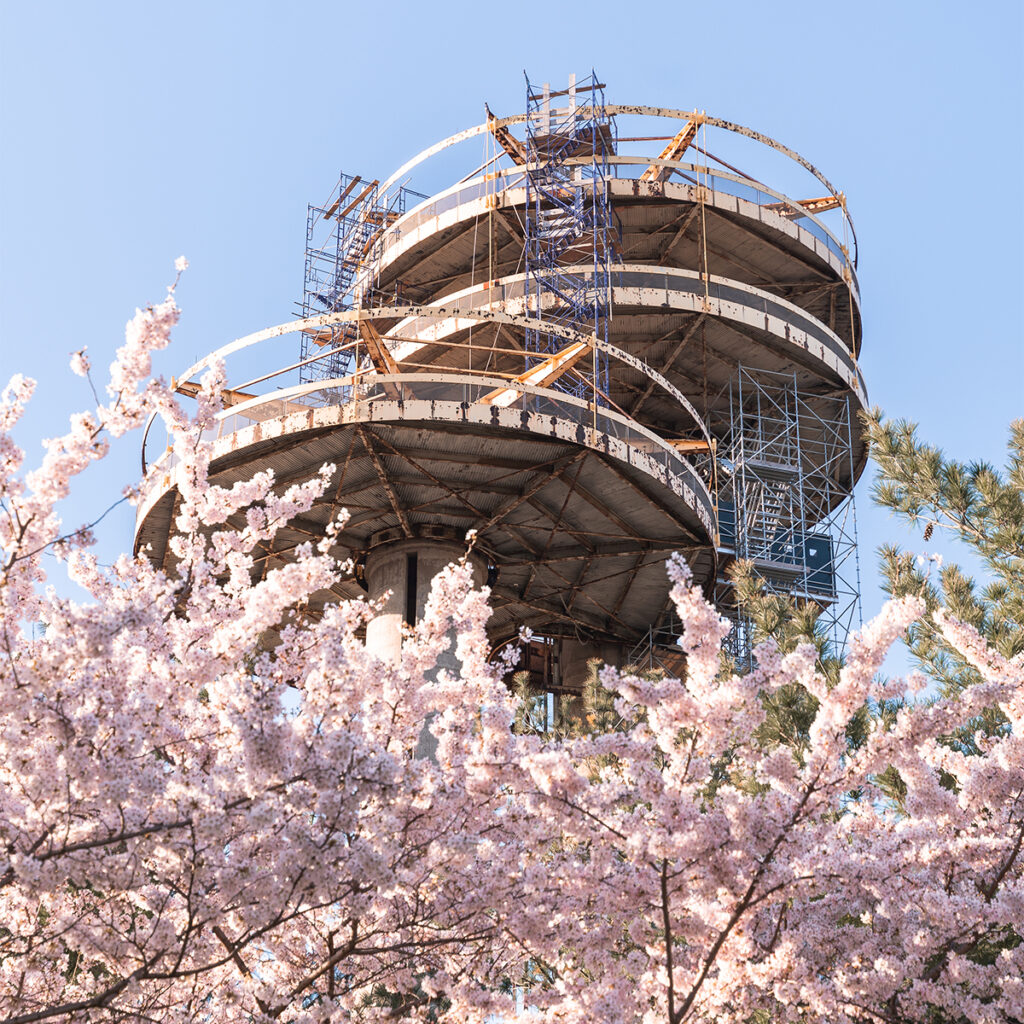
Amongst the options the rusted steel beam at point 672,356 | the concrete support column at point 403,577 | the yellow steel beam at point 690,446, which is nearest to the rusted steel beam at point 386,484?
Answer: the concrete support column at point 403,577

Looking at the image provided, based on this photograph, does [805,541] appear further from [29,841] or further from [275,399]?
[29,841]

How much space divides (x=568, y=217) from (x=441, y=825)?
2327 cm

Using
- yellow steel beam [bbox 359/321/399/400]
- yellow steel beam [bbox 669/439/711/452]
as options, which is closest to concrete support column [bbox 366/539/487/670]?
yellow steel beam [bbox 359/321/399/400]

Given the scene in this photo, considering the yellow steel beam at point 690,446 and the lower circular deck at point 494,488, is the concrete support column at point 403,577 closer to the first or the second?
the lower circular deck at point 494,488

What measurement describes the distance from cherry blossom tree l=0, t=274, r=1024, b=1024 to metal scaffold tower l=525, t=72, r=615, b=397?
58.6 feet

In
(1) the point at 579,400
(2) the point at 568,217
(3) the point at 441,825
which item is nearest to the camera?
(3) the point at 441,825

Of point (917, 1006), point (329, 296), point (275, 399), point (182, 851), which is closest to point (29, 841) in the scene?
point (182, 851)

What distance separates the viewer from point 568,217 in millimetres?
29266

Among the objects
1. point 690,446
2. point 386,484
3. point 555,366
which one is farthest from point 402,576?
point 690,446

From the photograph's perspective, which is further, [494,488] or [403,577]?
[403,577]

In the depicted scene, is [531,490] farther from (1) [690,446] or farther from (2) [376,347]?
(1) [690,446]

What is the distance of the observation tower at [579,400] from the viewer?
21844mm

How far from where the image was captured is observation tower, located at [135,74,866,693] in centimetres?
2184

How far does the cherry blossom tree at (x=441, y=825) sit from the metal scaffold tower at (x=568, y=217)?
17847 millimetres
